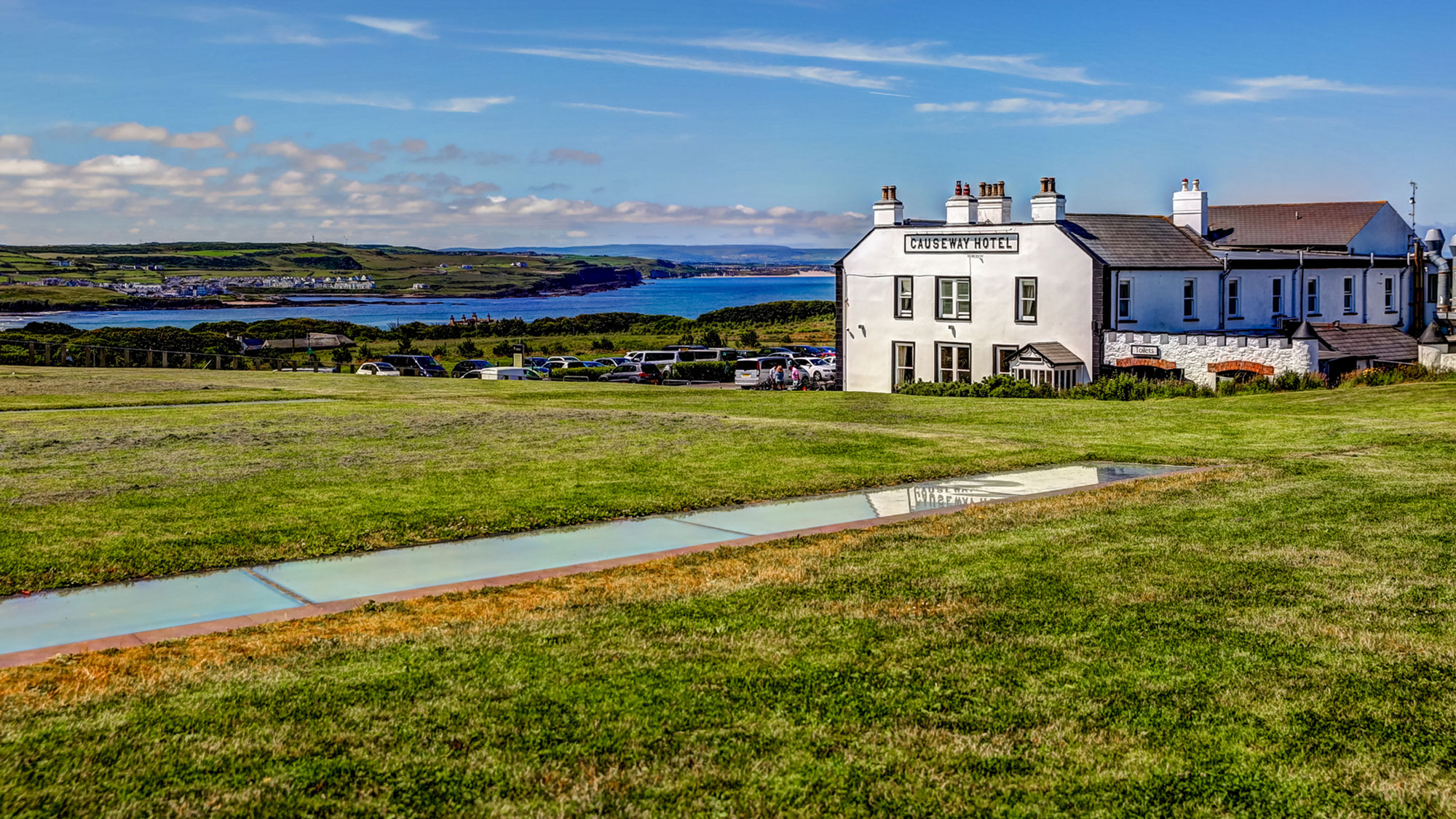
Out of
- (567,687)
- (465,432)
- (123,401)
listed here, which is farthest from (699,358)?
(567,687)

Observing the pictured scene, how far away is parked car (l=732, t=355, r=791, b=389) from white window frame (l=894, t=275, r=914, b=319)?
7662 millimetres

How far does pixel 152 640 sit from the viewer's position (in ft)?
27.4

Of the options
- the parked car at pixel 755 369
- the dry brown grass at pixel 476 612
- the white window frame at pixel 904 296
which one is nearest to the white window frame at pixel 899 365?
the white window frame at pixel 904 296

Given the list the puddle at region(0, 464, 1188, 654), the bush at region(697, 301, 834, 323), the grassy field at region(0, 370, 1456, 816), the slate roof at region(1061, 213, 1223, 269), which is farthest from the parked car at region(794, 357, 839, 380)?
the bush at region(697, 301, 834, 323)

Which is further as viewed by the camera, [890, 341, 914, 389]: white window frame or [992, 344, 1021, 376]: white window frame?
[890, 341, 914, 389]: white window frame

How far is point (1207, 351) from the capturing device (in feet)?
120

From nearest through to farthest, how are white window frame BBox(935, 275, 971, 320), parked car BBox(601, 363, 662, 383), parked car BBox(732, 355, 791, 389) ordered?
1. white window frame BBox(935, 275, 971, 320)
2. parked car BBox(732, 355, 791, 389)
3. parked car BBox(601, 363, 662, 383)

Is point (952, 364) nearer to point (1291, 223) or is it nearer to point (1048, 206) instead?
point (1048, 206)

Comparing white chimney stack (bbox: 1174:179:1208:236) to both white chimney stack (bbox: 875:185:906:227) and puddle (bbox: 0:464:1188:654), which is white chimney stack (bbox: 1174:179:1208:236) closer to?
white chimney stack (bbox: 875:185:906:227)

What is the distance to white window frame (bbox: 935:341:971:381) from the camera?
43.7 metres

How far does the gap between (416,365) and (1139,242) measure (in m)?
32.4

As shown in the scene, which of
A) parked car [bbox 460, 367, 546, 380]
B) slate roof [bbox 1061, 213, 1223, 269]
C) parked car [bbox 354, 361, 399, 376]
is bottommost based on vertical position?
parked car [bbox 460, 367, 546, 380]

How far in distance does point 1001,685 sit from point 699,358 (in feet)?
185

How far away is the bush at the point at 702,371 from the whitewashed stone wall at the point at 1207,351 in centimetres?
2158
